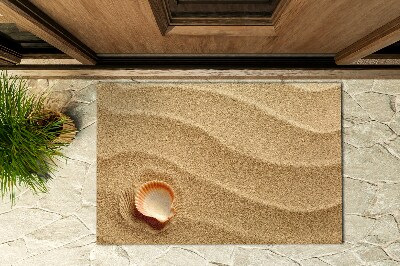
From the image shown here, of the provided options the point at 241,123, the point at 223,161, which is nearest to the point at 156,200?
the point at 223,161

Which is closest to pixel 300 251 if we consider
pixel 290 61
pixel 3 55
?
pixel 290 61

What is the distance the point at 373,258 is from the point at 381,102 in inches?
31.4

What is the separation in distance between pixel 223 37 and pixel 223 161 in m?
0.79

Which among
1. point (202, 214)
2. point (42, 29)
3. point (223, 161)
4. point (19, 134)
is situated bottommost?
point (202, 214)

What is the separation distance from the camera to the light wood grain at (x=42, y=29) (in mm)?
854

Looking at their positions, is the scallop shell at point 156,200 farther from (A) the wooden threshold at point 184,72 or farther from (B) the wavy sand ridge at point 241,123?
(A) the wooden threshold at point 184,72

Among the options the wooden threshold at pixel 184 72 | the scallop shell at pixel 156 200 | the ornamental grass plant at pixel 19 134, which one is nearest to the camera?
the ornamental grass plant at pixel 19 134

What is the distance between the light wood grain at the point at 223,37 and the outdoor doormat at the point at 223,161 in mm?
400

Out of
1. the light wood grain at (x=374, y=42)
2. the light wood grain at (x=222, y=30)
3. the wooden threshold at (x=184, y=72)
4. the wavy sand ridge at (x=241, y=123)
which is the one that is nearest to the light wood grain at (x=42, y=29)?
the wooden threshold at (x=184, y=72)

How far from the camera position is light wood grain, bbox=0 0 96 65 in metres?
0.85

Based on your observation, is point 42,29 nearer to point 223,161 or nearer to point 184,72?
point 184,72

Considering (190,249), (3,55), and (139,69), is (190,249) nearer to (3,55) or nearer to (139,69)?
(139,69)

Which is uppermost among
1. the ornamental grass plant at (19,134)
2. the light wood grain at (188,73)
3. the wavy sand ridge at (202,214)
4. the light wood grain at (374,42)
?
the light wood grain at (374,42)

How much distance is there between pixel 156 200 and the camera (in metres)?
1.73
